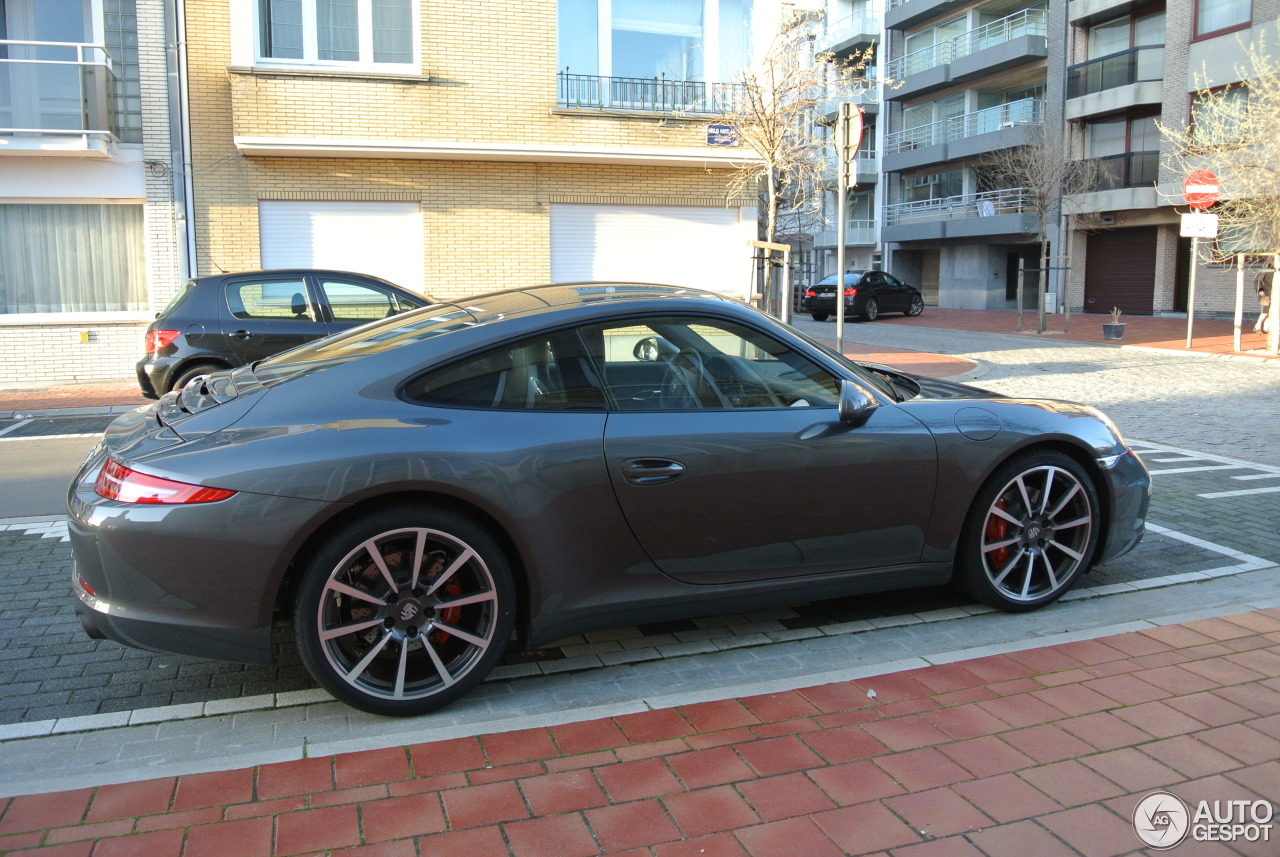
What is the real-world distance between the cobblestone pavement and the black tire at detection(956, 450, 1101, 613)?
480cm

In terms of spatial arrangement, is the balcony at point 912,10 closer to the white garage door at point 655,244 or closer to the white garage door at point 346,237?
the white garage door at point 655,244

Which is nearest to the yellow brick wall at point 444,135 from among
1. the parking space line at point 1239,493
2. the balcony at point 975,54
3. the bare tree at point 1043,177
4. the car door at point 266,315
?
the car door at point 266,315

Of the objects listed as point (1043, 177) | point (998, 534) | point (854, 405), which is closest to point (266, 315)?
point (854, 405)

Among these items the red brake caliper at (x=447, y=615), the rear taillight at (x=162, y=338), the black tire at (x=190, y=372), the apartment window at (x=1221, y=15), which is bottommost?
the red brake caliper at (x=447, y=615)

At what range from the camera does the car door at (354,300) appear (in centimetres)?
1041

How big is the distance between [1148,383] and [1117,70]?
24.0 metres

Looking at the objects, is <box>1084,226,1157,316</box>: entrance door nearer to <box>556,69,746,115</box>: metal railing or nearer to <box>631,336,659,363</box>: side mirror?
<box>556,69,746,115</box>: metal railing

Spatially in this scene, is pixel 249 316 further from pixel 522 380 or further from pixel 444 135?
pixel 522 380

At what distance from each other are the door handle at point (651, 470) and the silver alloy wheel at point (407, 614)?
62 cm

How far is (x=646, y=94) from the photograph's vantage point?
16547 millimetres

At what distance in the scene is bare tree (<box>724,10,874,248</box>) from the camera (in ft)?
48.5

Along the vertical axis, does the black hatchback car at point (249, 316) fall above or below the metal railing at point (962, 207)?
below

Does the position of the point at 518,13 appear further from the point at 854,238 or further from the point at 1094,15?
the point at 854,238
